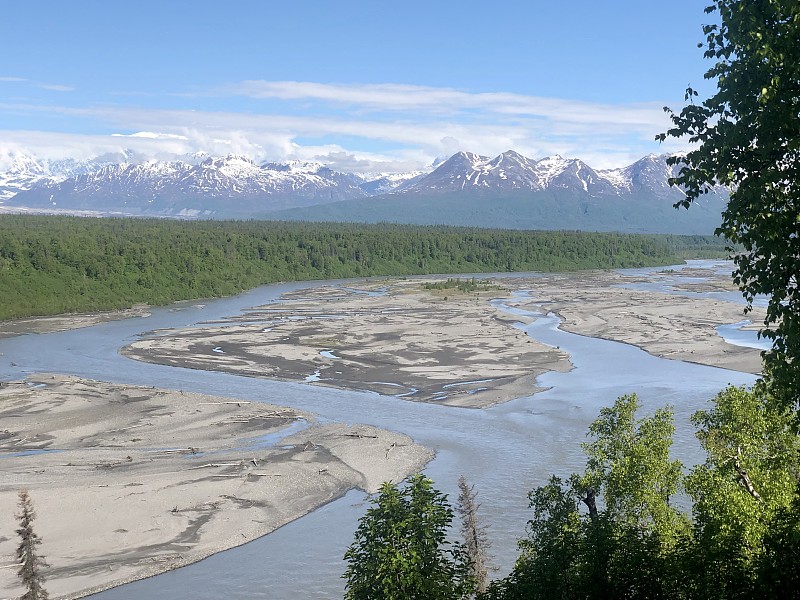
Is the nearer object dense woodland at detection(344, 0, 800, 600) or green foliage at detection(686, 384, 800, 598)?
dense woodland at detection(344, 0, 800, 600)

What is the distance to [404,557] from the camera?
22891 mm

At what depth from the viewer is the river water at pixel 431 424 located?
37938mm

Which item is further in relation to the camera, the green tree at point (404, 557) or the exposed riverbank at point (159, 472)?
the exposed riverbank at point (159, 472)

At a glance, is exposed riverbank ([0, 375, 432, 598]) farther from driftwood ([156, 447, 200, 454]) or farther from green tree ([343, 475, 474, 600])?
green tree ([343, 475, 474, 600])

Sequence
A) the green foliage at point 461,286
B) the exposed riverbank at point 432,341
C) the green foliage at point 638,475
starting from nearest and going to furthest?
the green foliage at point 638,475 → the exposed riverbank at point 432,341 → the green foliage at point 461,286

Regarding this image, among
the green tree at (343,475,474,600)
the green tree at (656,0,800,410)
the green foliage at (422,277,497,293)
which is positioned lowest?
the green foliage at (422,277,497,293)

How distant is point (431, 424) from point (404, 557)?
3972 centimetres

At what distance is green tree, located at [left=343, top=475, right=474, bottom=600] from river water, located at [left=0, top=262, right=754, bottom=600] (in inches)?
511

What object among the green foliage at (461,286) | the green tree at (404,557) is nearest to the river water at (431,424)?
the green tree at (404,557)

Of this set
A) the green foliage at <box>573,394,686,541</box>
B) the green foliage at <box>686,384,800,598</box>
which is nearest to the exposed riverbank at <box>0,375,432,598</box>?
the green foliage at <box>573,394,686,541</box>

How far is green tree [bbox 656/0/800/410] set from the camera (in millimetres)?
15156

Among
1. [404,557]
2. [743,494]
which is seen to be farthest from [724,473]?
[404,557]

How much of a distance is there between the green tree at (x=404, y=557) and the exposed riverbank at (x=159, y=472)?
61.5ft

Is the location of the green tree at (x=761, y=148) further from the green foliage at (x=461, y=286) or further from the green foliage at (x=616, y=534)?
the green foliage at (x=461, y=286)
